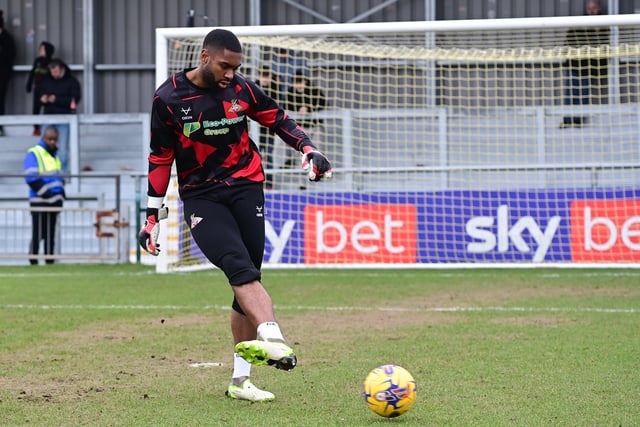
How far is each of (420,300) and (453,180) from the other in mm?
5412

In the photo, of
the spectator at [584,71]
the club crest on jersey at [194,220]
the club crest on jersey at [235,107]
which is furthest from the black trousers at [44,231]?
the club crest on jersey at [235,107]

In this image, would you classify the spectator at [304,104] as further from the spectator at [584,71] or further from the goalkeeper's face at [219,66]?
the goalkeeper's face at [219,66]

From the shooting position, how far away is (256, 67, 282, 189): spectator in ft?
55.8

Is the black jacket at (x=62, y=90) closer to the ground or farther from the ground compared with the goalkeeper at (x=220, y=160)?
farther from the ground

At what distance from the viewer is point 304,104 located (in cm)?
1744

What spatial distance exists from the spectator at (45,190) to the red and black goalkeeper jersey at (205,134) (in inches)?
458

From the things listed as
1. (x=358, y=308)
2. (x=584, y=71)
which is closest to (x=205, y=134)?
(x=358, y=308)

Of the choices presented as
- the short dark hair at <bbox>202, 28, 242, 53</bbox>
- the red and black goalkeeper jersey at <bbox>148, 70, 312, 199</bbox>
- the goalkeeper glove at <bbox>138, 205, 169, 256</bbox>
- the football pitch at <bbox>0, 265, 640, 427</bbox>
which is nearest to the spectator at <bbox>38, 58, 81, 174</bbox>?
the football pitch at <bbox>0, 265, 640, 427</bbox>

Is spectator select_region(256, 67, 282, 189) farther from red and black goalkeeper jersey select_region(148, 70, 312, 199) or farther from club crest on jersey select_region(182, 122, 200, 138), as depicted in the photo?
club crest on jersey select_region(182, 122, 200, 138)

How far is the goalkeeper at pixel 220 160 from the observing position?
621 cm

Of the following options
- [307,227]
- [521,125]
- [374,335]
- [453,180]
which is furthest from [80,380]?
[521,125]

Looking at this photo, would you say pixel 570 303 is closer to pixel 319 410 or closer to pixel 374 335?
pixel 374 335

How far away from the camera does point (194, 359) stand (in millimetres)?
8000

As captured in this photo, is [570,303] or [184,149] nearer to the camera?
[184,149]
